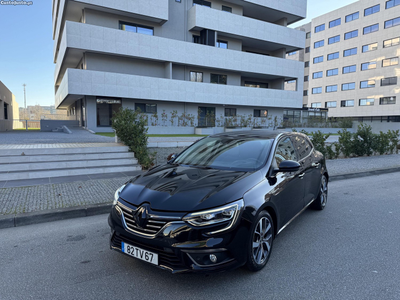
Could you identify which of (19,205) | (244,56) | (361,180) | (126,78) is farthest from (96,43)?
(361,180)

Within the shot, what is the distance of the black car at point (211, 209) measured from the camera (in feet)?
8.48

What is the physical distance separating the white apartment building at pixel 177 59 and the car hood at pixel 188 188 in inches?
758

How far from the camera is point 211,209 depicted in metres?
2.65

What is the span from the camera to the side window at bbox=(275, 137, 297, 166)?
3.85 meters

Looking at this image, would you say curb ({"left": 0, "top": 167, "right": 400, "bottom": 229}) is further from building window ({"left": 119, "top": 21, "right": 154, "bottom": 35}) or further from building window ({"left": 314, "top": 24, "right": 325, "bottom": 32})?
building window ({"left": 314, "top": 24, "right": 325, "bottom": 32})

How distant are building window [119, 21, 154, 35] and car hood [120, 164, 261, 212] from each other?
22.9m

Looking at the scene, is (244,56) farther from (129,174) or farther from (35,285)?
(35,285)

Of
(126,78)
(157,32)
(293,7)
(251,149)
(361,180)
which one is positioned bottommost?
(361,180)

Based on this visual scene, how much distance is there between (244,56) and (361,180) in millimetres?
21926

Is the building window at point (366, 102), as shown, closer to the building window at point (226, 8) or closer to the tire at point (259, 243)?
the building window at point (226, 8)

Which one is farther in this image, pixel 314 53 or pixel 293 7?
pixel 314 53

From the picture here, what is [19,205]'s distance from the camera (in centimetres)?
507

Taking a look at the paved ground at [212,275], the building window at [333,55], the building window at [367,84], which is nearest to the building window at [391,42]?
the building window at [367,84]

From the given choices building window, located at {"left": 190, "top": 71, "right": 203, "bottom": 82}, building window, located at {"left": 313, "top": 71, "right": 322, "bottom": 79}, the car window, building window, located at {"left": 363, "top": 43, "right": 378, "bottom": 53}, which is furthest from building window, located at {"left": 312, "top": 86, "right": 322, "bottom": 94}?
the car window
